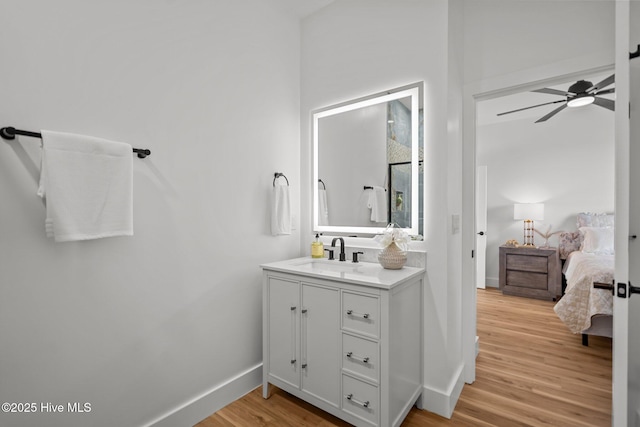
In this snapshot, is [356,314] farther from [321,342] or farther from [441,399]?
[441,399]

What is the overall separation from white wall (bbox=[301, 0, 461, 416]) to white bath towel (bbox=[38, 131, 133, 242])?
1.66 metres

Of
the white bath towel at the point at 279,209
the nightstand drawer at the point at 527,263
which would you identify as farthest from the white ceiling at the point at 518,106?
the white bath towel at the point at 279,209

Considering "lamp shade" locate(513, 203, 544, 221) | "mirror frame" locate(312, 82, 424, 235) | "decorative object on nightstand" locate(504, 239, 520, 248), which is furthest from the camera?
"decorative object on nightstand" locate(504, 239, 520, 248)

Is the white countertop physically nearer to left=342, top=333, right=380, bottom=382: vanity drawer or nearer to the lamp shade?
left=342, top=333, right=380, bottom=382: vanity drawer

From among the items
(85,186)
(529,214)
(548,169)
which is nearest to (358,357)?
(85,186)

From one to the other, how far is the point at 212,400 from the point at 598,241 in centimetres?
474

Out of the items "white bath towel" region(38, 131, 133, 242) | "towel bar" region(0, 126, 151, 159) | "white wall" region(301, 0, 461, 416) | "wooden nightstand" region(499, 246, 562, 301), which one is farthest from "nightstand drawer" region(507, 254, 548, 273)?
"towel bar" region(0, 126, 151, 159)

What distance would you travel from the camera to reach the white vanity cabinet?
1537 millimetres

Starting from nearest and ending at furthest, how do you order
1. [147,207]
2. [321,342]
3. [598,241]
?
1. [147,207]
2. [321,342]
3. [598,241]

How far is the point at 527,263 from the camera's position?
4.39 metres

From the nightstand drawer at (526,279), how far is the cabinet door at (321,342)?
3932mm

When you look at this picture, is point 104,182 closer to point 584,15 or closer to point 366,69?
point 366,69

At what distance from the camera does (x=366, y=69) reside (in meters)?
2.22

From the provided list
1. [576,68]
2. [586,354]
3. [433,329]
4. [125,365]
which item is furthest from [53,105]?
[586,354]
